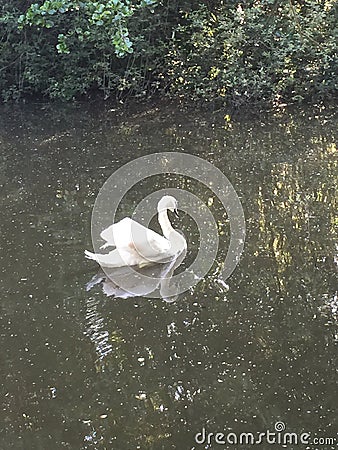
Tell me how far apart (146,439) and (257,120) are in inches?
180

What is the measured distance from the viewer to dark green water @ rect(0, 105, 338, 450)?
266 centimetres

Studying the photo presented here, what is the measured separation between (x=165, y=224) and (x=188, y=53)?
14.4 feet

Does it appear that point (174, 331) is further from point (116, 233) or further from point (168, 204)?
point (168, 204)

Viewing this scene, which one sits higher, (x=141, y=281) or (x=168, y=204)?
(x=168, y=204)

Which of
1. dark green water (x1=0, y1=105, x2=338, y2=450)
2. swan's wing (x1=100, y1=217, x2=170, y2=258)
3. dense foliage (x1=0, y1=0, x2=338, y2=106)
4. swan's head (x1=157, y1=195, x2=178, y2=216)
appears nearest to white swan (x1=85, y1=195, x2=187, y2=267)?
swan's wing (x1=100, y1=217, x2=170, y2=258)

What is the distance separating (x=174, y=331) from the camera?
10.5 feet

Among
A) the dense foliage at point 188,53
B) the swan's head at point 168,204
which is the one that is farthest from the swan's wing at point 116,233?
the dense foliage at point 188,53

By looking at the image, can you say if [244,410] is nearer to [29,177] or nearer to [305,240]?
[305,240]

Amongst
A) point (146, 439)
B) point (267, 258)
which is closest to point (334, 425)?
point (146, 439)

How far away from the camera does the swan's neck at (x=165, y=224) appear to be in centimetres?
391

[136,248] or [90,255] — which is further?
[90,255]

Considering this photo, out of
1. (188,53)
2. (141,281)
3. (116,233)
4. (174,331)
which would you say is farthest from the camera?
(188,53)

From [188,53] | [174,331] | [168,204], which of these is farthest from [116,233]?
[188,53]

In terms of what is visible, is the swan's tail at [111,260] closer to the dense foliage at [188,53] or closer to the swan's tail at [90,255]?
the swan's tail at [90,255]
